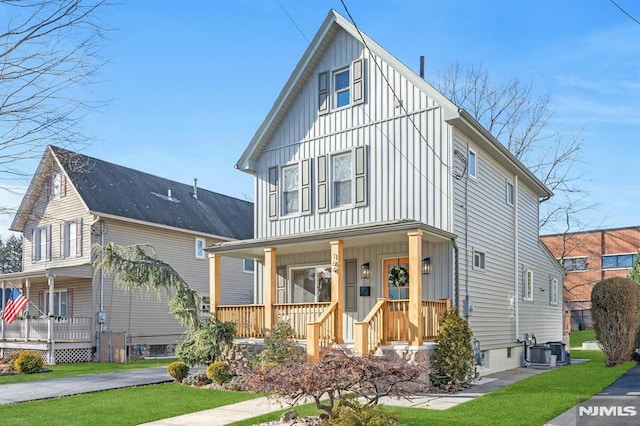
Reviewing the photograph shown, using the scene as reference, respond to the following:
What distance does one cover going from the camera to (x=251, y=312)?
623 inches

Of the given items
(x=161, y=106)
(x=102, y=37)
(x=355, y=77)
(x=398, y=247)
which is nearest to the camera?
(x=102, y=37)

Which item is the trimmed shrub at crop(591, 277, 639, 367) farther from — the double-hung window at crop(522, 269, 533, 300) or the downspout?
the double-hung window at crop(522, 269, 533, 300)

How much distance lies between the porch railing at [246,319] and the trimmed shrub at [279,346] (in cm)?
108

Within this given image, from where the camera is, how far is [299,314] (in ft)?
48.6

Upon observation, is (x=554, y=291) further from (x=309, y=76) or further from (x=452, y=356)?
(x=309, y=76)

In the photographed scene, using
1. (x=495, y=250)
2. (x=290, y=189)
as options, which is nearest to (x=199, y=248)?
(x=290, y=189)

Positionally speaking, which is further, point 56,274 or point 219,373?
point 56,274

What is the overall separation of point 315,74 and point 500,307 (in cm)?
871

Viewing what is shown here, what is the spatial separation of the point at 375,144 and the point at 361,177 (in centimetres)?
96

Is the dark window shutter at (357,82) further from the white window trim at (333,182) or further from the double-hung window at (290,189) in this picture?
the double-hung window at (290,189)

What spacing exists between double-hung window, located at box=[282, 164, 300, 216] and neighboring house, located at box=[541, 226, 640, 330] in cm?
2473

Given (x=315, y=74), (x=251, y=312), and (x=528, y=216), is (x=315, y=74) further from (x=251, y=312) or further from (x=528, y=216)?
(x=528, y=216)

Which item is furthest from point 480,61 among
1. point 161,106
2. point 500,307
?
point 161,106

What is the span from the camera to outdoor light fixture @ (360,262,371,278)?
15.7 m
